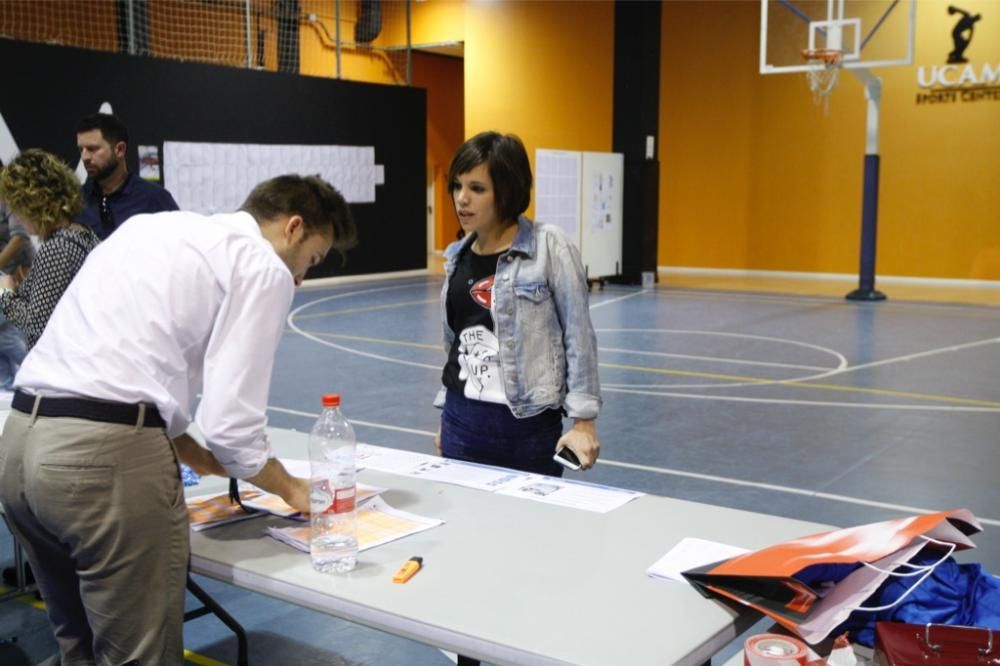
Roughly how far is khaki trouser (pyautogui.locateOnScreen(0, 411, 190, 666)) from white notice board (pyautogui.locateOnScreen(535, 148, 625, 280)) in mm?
12136

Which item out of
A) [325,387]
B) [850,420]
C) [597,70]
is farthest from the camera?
[597,70]

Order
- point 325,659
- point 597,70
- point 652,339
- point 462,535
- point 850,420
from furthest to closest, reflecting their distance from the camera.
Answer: point 597,70
point 652,339
point 850,420
point 325,659
point 462,535

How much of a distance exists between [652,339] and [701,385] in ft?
7.74

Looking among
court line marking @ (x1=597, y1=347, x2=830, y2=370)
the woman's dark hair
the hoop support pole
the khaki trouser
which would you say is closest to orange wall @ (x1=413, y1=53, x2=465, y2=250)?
the hoop support pole

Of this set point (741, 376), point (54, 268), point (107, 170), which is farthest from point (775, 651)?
point (741, 376)

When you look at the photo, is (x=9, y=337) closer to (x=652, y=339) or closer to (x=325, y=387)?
(x=325, y=387)

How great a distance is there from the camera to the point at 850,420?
668cm

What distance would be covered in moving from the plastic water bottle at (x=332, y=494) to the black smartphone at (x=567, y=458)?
28.9 inches

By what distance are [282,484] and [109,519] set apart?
473 millimetres

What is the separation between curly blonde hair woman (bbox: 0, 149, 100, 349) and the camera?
3.47 meters

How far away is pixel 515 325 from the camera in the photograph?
3.00m

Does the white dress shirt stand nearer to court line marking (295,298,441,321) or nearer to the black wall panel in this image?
court line marking (295,298,441,321)

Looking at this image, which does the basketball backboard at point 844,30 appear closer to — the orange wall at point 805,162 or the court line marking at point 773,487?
the orange wall at point 805,162

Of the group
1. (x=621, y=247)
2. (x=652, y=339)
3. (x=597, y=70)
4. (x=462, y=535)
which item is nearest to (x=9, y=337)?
(x=462, y=535)
